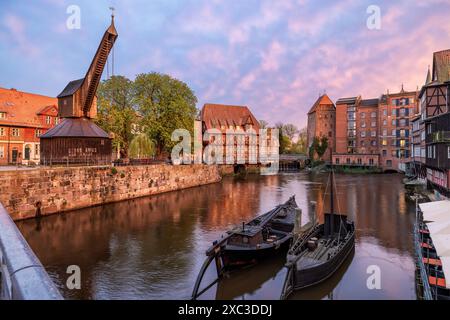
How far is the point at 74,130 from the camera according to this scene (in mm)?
33531

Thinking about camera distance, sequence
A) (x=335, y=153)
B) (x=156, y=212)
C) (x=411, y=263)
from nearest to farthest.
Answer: (x=411, y=263) < (x=156, y=212) < (x=335, y=153)

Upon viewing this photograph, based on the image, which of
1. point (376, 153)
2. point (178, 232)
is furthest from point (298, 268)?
point (376, 153)

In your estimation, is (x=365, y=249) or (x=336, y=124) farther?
(x=336, y=124)

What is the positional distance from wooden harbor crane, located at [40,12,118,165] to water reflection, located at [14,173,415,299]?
6986 millimetres

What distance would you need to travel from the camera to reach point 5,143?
1697 inches

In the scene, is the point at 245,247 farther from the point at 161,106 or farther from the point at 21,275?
the point at 161,106

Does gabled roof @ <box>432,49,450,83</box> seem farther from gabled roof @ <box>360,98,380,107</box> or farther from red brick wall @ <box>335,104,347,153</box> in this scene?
red brick wall @ <box>335,104,347,153</box>

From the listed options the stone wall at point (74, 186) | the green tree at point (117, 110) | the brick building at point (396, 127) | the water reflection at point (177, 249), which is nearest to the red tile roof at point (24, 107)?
the green tree at point (117, 110)

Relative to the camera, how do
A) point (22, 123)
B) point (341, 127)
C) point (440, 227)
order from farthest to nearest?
point (341, 127), point (22, 123), point (440, 227)

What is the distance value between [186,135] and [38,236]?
31.3 meters

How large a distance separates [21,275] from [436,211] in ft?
59.1

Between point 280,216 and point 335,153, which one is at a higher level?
point 335,153

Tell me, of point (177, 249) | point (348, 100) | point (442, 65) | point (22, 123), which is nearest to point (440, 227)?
point (177, 249)

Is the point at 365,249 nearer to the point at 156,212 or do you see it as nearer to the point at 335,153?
the point at 156,212
